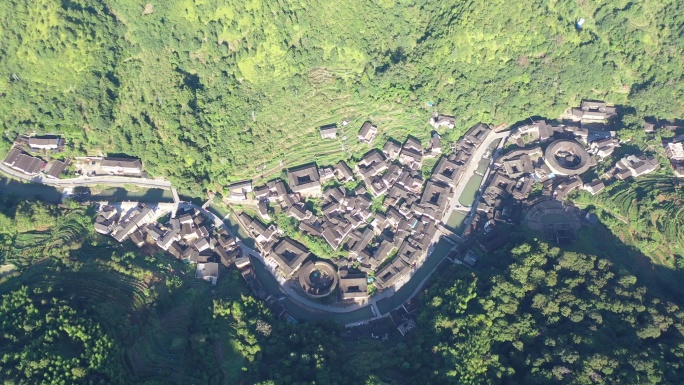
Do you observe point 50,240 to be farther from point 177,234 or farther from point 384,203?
point 384,203

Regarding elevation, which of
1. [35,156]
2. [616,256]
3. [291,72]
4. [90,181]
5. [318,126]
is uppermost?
[291,72]

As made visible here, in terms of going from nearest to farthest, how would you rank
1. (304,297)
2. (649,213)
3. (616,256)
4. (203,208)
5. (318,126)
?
(616,256) → (649,213) → (304,297) → (203,208) → (318,126)

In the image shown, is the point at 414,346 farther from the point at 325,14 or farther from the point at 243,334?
the point at 325,14

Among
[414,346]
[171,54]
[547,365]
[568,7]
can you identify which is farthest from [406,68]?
[547,365]

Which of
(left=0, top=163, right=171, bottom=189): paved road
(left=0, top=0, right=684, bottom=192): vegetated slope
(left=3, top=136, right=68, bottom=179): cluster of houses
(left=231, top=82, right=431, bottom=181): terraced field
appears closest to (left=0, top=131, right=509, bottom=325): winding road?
(left=0, top=163, right=171, bottom=189): paved road

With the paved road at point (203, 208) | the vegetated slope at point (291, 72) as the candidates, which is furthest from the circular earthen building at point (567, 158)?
the paved road at point (203, 208)

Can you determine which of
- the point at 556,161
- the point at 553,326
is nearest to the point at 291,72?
the point at 556,161
